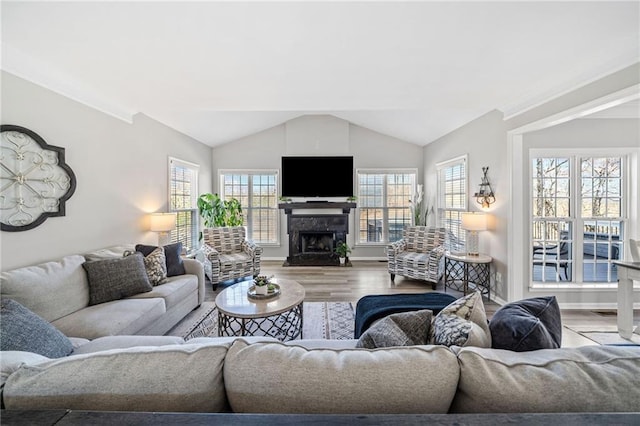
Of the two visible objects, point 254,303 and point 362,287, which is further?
point 362,287

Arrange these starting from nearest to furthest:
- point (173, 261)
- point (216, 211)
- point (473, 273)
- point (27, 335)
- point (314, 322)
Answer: point (27, 335) < point (314, 322) < point (173, 261) < point (473, 273) < point (216, 211)

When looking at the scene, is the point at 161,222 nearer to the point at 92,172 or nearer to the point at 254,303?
the point at 92,172

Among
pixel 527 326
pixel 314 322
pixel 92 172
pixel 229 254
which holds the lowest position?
pixel 314 322

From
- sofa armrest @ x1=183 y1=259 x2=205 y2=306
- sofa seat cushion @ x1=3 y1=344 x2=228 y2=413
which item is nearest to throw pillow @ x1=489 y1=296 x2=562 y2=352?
sofa seat cushion @ x1=3 y1=344 x2=228 y2=413

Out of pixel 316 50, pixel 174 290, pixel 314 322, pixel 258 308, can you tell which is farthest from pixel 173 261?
pixel 316 50

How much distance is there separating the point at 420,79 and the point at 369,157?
3.62 meters

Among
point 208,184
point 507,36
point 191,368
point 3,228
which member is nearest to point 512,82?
point 507,36

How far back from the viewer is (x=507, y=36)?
195 cm

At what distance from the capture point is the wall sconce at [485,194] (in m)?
3.74

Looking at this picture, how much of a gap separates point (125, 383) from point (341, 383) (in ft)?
2.19

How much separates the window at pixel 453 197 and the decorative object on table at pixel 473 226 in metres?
0.73

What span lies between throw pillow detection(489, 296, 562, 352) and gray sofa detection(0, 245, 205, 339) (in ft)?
8.11

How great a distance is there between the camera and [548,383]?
2.68ft

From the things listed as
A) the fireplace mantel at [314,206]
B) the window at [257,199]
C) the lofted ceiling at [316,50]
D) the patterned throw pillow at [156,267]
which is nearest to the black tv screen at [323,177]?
the fireplace mantel at [314,206]
